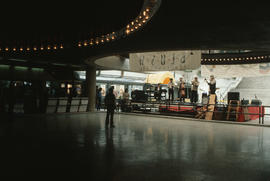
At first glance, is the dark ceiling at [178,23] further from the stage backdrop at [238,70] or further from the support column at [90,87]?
the support column at [90,87]

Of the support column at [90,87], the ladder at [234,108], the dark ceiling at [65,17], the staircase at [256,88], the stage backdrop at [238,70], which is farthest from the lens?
the staircase at [256,88]

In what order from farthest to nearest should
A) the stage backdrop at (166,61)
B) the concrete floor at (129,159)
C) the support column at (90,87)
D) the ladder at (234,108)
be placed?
the support column at (90,87) < the ladder at (234,108) < the stage backdrop at (166,61) < the concrete floor at (129,159)

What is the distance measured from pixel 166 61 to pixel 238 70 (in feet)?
23.2

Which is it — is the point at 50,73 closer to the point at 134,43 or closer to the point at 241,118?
the point at 134,43

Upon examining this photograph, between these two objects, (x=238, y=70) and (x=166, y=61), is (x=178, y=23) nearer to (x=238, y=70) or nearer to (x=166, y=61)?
(x=166, y=61)

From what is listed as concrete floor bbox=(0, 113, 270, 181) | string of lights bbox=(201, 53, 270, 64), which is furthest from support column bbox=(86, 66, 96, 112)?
concrete floor bbox=(0, 113, 270, 181)

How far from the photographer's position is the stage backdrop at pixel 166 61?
44.3 ft

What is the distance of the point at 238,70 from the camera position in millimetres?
17672

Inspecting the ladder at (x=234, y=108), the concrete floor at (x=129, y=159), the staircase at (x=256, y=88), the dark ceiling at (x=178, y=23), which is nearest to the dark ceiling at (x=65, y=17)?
the dark ceiling at (x=178, y=23)

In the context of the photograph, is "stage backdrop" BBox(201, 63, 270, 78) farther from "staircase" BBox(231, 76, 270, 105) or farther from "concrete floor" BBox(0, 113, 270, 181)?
"concrete floor" BBox(0, 113, 270, 181)

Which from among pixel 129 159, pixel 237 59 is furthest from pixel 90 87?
pixel 129 159

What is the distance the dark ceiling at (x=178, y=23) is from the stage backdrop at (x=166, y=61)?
294 cm

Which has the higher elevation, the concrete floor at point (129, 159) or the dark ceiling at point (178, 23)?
the dark ceiling at point (178, 23)

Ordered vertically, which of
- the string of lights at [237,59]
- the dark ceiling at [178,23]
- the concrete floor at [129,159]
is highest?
the string of lights at [237,59]
